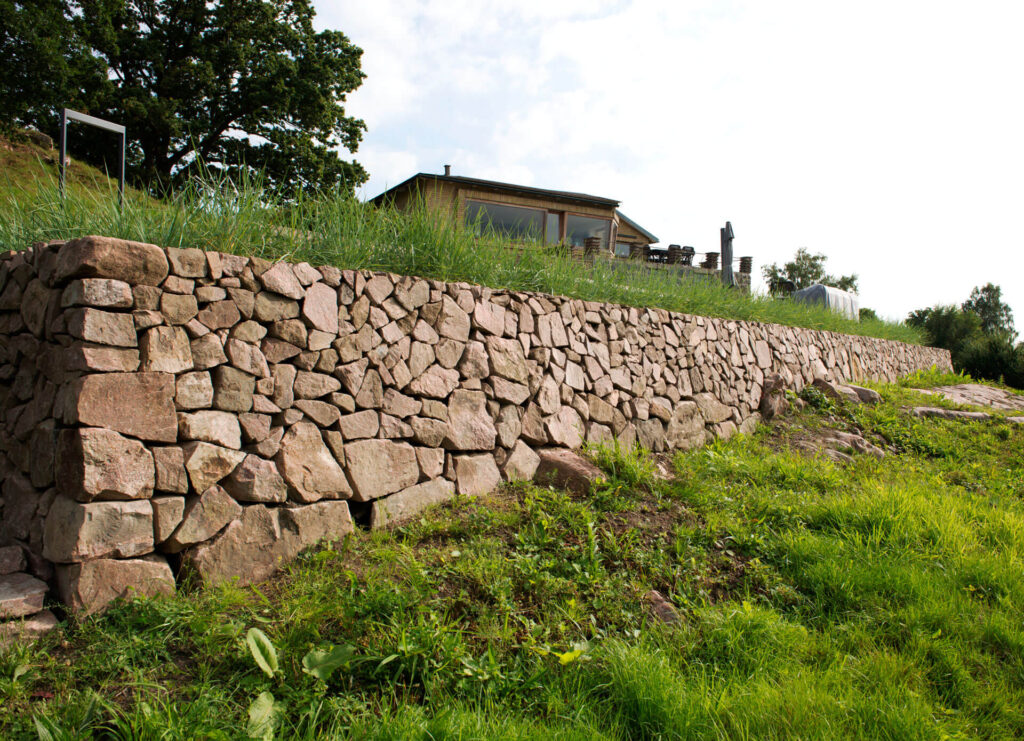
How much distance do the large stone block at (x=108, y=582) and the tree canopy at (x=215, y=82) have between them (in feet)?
56.8

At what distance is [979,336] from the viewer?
2406 cm

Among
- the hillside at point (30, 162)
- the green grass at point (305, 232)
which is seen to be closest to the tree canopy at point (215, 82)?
the hillside at point (30, 162)

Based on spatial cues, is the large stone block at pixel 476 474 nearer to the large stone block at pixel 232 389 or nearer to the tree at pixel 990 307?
the large stone block at pixel 232 389

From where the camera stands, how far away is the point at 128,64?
1975cm

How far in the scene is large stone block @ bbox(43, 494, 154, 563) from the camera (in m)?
3.12

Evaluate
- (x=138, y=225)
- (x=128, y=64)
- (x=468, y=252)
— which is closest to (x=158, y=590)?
(x=138, y=225)

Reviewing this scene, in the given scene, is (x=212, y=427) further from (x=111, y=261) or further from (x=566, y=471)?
(x=566, y=471)

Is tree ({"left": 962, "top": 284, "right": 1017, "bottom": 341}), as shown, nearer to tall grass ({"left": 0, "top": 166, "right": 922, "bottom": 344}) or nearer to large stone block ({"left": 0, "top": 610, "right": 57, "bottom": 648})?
A: tall grass ({"left": 0, "top": 166, "right": 922, "bottom": 344})

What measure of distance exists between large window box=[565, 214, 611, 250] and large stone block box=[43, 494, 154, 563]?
1550 cm

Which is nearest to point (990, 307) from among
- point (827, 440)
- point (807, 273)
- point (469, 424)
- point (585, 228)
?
point (807, 273)

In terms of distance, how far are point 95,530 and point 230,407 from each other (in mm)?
971

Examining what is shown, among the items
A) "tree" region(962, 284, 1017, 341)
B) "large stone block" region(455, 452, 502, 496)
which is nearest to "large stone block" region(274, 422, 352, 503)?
"large stone block" region(455, 452, 502, 496)

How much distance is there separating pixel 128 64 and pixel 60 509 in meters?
22.2

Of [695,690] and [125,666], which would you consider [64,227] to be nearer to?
[125,666]
